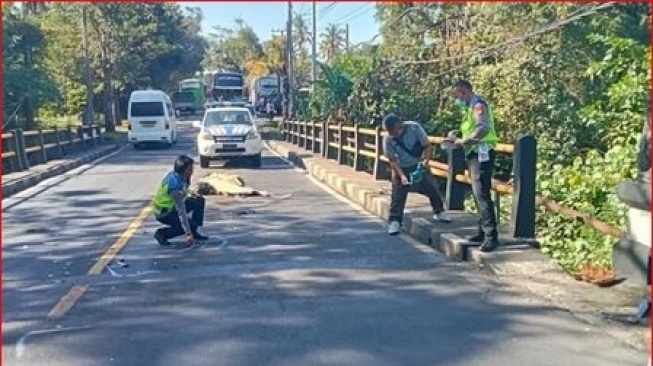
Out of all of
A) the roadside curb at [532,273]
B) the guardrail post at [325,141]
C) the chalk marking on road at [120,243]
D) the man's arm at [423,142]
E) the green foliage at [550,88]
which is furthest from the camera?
the guardrail post at [325,141]

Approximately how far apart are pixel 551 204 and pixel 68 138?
24.8 m

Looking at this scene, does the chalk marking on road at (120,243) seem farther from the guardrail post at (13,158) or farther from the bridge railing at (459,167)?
the guardrail post at (13,158)

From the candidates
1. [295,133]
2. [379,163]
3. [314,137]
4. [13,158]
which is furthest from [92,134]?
[379,163]

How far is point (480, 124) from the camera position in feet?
29.1

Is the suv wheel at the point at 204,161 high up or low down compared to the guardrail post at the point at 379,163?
down

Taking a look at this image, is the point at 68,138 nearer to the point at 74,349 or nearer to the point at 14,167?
the point at 14,167

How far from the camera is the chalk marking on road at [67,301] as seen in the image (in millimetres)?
7098

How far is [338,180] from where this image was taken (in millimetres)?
18047

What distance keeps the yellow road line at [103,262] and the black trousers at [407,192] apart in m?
3.33

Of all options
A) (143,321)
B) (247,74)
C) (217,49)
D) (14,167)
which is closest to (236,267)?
(143,321)

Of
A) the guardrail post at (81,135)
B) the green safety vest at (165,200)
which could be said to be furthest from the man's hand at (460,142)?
the guardrail post at (81,135)

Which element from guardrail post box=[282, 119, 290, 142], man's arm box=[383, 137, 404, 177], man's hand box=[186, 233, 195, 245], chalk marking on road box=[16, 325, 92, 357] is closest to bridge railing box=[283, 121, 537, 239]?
man's arm box=[383, 137, 404, 177]

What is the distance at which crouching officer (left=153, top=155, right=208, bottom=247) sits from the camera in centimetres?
1027

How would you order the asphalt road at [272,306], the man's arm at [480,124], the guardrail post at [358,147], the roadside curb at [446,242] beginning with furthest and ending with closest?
the guardrail post at [358,147], the man's arm at [480,124], the roadside curb at [446,242], the asphalt road at [272,306]
